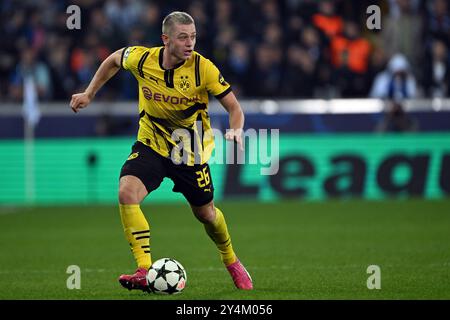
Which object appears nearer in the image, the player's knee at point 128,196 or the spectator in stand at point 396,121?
the player's knee at point 128,196

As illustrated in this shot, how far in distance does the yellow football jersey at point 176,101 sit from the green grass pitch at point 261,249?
1272 millimetres

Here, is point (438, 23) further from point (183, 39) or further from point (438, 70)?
point (183, 39)

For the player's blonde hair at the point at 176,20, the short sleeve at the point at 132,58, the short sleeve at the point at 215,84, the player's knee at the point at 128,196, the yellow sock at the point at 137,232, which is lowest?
the yellow sock at the point at 137,232

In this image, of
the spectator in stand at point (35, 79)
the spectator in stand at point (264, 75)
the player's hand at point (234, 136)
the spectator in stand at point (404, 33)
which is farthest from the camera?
the spectator in stand at point (35, 79)

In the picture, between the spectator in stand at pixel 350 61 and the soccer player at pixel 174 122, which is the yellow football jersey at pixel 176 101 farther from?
the spectator in stand at pixel 350 61

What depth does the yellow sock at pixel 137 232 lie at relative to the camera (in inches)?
336

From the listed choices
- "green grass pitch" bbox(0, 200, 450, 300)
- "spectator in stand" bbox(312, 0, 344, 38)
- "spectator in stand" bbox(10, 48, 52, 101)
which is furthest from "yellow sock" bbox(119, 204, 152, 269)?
"spectator in stand" bbox(10, 48, 52, 101)

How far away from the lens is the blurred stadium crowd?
19266 millimetres

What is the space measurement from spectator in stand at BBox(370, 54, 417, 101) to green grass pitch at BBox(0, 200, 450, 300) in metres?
2.23

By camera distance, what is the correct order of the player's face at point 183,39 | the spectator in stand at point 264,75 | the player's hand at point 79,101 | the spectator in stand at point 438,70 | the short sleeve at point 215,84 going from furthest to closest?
the spectator in stand at point 264,75, the spectator in stand at point 438,70, the player's hand at point 79,101, the short sleeve at point 215,84, the player's face at point 183,39

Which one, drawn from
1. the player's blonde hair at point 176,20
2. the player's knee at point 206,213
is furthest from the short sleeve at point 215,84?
the player's knee at point 206,213

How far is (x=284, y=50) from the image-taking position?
1975 centimetres

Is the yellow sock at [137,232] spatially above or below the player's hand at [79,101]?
below
